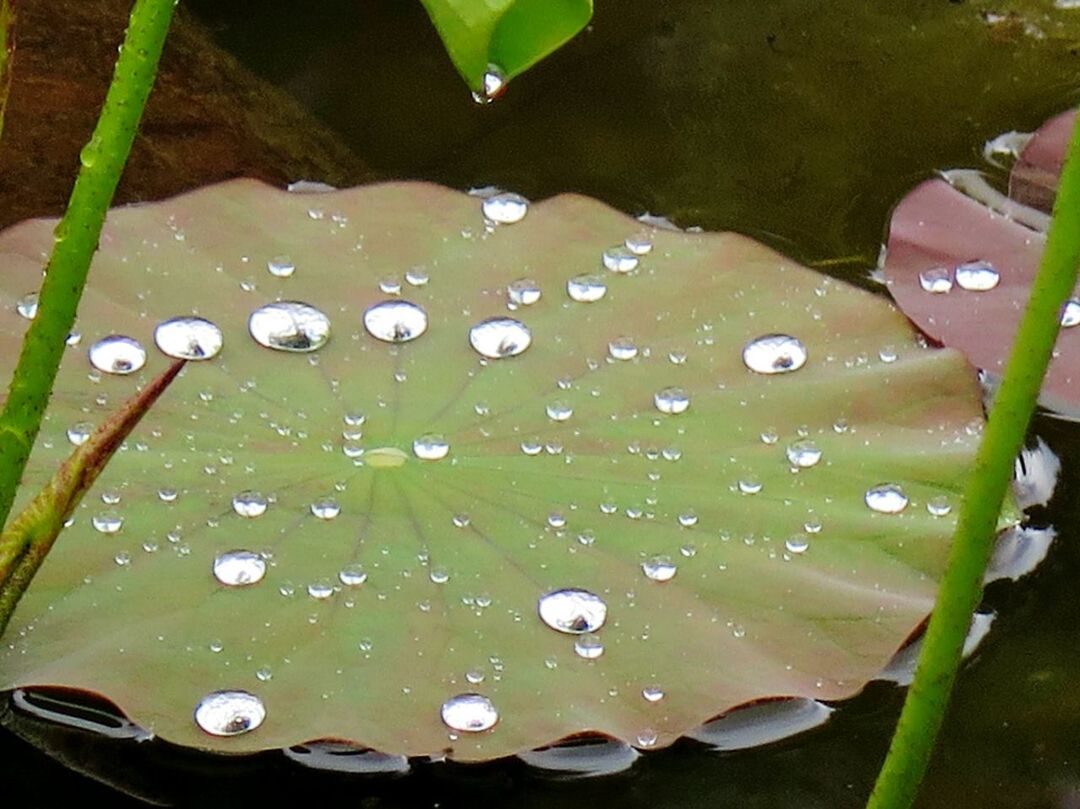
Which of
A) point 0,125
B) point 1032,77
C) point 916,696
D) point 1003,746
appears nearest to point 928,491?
point 1003,746

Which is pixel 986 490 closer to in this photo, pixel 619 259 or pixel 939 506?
pixel 939 506

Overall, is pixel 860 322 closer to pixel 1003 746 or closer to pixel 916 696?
pixel 1003 746

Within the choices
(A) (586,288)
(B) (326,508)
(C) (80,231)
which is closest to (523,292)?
(A) (586,288)

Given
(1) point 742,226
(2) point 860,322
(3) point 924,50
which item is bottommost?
(2) point 860,322

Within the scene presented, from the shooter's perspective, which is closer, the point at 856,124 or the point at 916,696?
the point at 916,696

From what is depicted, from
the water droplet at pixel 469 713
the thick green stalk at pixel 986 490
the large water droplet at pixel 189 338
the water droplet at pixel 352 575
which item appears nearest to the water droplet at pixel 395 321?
the large water droplet at pixel 189 338

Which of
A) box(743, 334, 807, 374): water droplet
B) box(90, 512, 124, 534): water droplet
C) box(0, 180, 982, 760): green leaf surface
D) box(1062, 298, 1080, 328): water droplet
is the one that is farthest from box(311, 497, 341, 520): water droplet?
box(1062, 298, 1080, 328): water droplet

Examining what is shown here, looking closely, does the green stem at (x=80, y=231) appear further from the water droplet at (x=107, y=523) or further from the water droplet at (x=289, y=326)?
the water droplet at (x=289, y=326)
